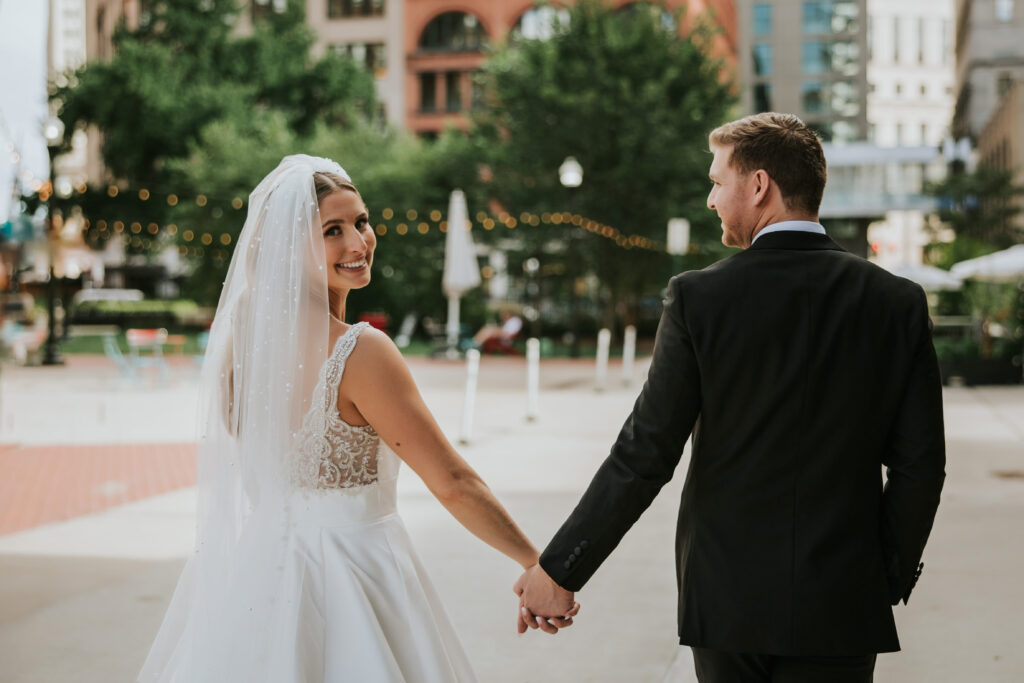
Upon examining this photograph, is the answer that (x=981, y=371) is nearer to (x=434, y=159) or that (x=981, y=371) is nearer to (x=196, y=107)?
(x=434, y=159)

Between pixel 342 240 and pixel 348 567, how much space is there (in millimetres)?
907

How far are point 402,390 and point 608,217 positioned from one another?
28803 mm

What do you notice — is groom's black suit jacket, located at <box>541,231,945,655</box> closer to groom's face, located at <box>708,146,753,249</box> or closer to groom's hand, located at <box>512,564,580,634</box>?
groom's face, located at <box>708,146,753,249</box>

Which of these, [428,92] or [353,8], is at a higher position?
[353,8]

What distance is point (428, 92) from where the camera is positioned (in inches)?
2586

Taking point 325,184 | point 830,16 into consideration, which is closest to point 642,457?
point 325,184

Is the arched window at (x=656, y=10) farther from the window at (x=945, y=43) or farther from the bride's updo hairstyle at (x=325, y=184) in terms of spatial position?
the window at (x=945, y=43)

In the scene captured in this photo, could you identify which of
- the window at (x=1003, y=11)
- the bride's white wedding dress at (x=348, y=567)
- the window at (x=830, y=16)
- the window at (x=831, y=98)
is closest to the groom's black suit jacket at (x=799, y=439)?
the bride's white wedding dress at (x=348, y=567)

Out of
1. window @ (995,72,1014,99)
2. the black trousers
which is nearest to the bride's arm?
the black trousers

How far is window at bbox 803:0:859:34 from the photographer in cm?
9844

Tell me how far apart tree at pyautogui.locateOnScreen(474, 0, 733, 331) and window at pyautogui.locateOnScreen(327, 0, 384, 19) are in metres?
34.0

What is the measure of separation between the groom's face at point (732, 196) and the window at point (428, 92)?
210 ft

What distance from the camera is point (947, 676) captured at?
4949mm

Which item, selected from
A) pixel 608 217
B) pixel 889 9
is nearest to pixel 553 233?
pixel 608 217
